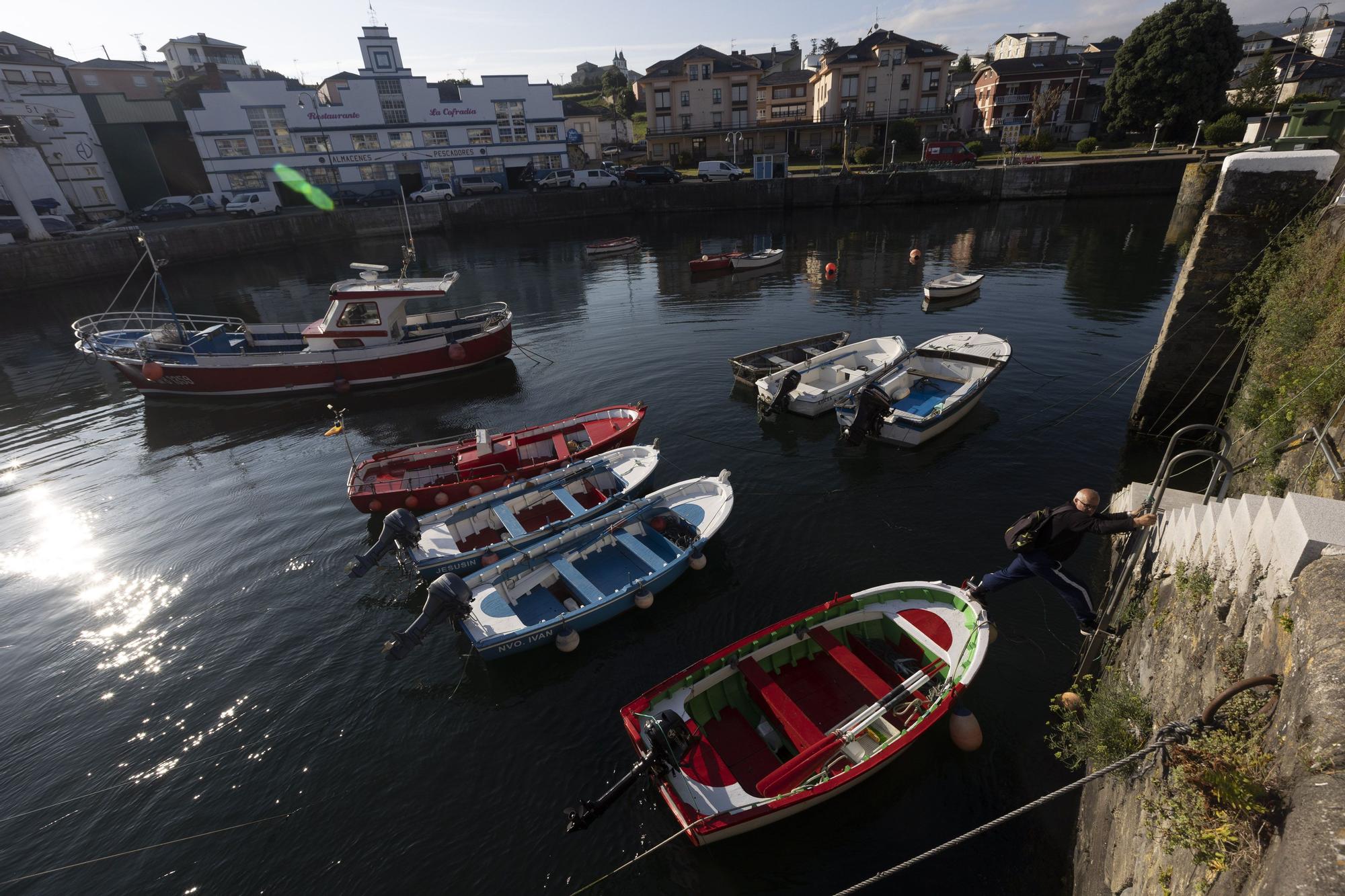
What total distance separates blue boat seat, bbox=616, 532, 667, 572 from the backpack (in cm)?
683

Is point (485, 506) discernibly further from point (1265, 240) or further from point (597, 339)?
point (1265, 240)

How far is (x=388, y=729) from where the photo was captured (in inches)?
428

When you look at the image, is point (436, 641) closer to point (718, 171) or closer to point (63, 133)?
point (718, 171)

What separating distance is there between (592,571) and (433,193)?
217 feet

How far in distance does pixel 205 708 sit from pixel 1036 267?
4567cm

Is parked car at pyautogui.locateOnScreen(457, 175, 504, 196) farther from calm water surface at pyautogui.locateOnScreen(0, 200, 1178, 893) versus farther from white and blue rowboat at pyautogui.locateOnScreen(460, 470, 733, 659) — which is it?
white and blue rowboat at pyautogui.locateOnScreen(460, 470, 733, 659)

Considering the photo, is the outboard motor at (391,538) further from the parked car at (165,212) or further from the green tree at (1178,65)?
the green tree at (1178,65)

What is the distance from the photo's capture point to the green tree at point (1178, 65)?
55562 mm

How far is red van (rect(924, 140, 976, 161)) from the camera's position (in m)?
64.3

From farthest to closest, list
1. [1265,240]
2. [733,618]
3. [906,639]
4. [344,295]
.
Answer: [344,295], [1265,240], [733,618], [906,639]

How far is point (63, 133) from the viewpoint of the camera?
2291 inches

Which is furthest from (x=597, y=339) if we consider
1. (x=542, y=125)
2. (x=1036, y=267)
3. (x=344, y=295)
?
(x=542, y=125)

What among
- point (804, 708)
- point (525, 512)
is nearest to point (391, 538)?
point (525, 512)

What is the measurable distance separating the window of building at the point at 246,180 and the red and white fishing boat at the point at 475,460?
230ft
